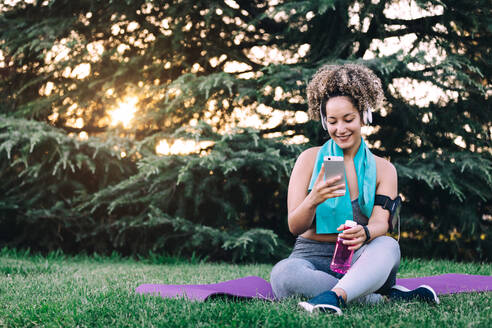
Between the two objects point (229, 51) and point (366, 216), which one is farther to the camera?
point (229, 51)

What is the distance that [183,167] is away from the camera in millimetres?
4836

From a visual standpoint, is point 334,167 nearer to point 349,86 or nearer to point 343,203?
point 343,203

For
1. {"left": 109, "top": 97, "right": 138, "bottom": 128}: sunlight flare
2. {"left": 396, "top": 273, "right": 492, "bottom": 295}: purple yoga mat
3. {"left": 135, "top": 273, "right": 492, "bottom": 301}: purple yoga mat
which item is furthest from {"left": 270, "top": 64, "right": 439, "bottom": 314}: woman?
{"left": 109, "top": 97, "right": 138, "bottom": 128}: sunlight flare

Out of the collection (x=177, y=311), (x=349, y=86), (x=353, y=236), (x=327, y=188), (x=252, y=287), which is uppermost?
(x=349, y=86)

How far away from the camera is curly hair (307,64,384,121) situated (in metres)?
2.78

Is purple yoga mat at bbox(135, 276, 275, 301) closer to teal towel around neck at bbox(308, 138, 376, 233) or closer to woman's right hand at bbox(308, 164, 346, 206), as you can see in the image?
teal towel around neck at bbox(308, 138, 376, 233)

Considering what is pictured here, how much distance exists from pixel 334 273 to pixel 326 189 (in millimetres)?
583

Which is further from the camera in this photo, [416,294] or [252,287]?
[252,287]

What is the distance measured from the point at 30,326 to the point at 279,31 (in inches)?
186

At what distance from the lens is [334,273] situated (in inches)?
109

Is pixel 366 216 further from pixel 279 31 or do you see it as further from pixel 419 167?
pixel 279 31

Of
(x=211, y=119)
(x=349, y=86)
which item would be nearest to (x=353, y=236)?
(x=349, y=86)

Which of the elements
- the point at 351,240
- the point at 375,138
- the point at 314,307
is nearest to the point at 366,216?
the point at 351,240

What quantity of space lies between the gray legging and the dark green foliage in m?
2.07
